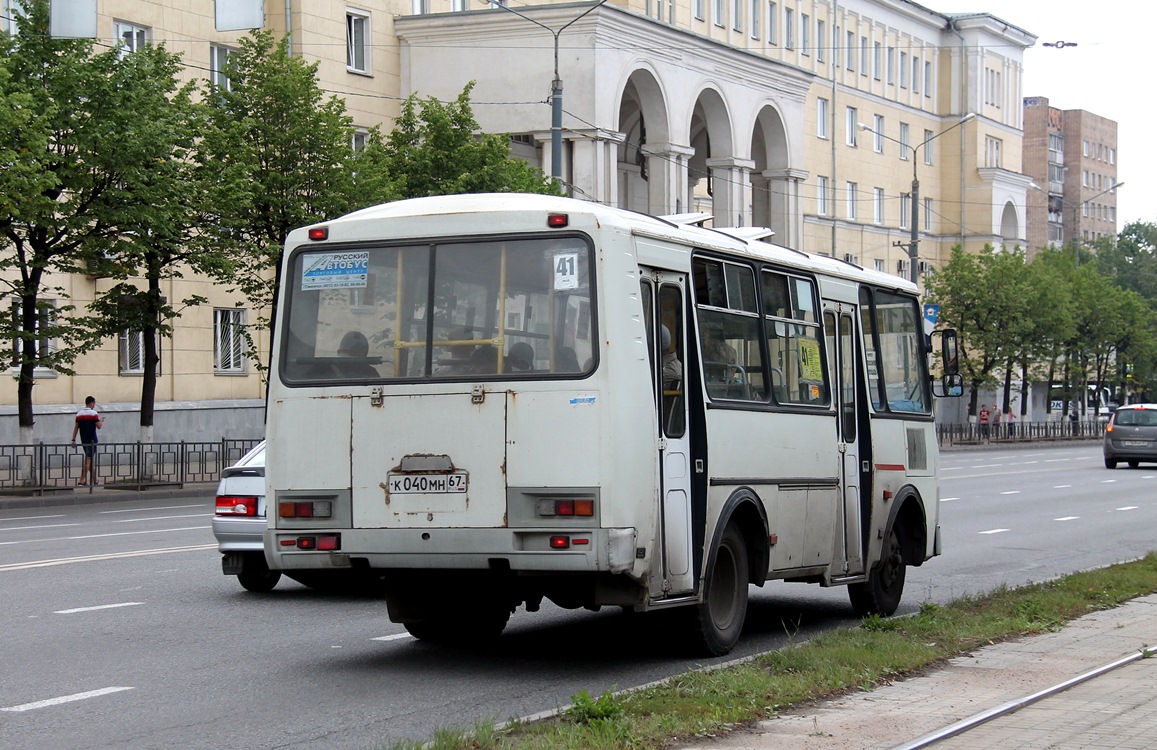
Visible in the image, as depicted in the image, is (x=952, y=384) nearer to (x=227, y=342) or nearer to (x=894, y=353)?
(x=894, y=353)

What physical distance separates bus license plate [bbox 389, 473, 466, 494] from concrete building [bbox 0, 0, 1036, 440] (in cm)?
1487

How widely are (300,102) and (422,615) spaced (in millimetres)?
26085

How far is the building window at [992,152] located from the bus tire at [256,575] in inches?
3075

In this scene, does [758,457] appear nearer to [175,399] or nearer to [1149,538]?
[1149,538]

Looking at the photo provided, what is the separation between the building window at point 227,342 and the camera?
4419cm

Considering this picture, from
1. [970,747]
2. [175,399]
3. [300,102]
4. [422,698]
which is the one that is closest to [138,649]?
[422,698]

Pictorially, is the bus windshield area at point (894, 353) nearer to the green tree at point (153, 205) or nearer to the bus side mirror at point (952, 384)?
the bus side mirror at point (952, 384)

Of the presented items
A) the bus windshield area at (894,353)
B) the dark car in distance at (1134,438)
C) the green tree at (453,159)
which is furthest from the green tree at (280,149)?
the bus windshield area at (894,353)

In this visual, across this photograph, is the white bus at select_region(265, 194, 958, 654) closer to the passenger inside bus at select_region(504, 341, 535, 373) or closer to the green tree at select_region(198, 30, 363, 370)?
the passenger inside bus at select_region(504, 341, 535, 373)

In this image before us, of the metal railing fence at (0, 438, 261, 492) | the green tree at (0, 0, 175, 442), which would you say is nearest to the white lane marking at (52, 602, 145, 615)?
the green tree at (0, 0, 175, 442)

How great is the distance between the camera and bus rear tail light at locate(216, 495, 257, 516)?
534 inches

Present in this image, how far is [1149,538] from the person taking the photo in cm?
2128

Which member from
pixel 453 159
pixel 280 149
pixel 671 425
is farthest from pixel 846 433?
pixel 453 159

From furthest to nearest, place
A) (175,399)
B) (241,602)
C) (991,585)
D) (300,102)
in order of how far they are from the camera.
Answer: (175,399)
(300,102)
(991,585)
(241,602)
